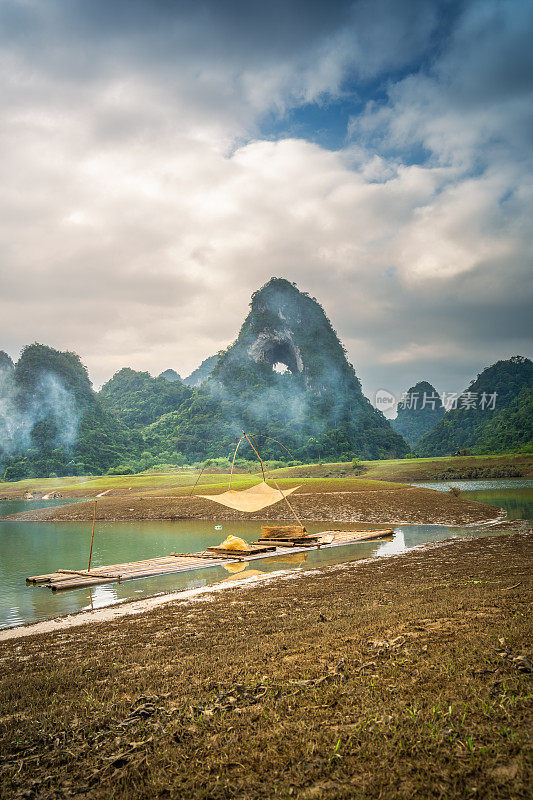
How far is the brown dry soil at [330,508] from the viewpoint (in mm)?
19891

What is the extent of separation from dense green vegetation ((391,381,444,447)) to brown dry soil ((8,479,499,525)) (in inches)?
2535

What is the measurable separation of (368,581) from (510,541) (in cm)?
573

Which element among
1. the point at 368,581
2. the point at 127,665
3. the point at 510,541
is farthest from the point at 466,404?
the point at 127,665

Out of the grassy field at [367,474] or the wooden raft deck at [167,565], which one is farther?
the grassy field at [367,474]

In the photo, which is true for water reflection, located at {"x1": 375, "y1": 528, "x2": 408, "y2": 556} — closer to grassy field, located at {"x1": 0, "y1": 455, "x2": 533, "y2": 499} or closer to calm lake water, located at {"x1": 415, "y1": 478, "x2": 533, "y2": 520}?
calm lake water, located at {"x1": 415, "y1": 478, "x2": 533, "y2": 520}

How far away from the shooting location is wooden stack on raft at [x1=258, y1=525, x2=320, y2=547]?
46.1ft

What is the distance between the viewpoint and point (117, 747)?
301 centimetres

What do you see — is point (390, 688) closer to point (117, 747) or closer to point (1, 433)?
point (117, 747)

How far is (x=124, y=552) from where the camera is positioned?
14.6m

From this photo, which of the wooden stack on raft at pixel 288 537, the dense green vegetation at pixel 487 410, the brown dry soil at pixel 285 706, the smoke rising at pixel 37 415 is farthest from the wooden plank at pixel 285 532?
the smoke rising at pixel 37 415

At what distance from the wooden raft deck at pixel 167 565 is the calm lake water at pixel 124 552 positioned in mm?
204

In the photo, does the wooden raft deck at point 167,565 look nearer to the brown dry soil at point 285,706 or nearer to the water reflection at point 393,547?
the water reflection at point 393,547

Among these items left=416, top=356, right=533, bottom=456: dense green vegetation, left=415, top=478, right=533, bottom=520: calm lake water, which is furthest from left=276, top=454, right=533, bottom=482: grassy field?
left=416, top=356, right=533, bottom=456: dense green vegetation

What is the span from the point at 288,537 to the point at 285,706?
11.4 meters
